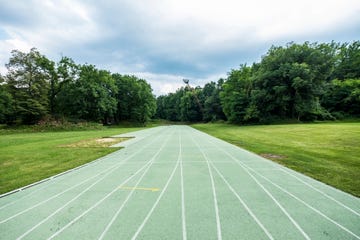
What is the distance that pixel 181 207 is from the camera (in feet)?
9.30

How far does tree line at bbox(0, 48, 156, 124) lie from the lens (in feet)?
87.7

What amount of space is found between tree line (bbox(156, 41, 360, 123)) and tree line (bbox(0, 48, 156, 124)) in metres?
21.8

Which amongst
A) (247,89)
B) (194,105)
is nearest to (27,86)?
(247,89)

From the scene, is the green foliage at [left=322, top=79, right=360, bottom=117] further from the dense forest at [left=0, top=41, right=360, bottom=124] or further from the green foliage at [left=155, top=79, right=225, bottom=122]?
the green foliage at [left=155, top=79, right=225, bottom=122]

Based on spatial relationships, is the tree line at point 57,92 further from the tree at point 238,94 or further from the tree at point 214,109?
the tree at point 214,109

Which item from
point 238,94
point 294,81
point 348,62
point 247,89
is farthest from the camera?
point 348,62

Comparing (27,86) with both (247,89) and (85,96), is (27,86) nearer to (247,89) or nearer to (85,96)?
(85,96)

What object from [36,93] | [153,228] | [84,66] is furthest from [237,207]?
[84,66]

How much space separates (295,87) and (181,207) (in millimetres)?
31748

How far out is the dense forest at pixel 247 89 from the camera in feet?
88.9

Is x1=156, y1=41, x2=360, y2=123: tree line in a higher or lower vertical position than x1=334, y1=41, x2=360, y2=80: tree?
lower

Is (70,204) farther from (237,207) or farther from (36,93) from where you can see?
(36,93)

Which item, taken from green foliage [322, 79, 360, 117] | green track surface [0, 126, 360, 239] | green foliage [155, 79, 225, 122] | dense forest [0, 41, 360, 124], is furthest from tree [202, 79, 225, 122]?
green track surface [0, 126, 360, 239]

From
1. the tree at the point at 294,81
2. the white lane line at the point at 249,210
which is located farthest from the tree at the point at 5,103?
the tree at the point at 294,81
